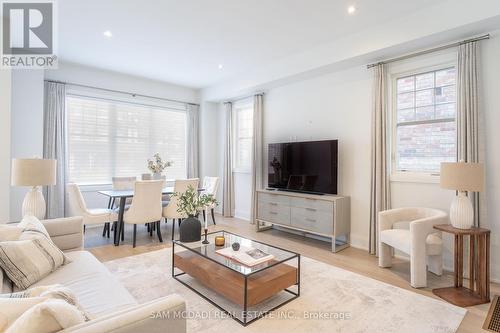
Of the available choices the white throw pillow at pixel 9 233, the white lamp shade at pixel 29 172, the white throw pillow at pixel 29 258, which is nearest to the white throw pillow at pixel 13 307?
the white throw pillow at pixel 29 258

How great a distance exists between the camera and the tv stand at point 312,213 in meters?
4.02

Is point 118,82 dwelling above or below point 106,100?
above

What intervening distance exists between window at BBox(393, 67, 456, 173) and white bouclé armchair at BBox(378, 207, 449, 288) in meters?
0.70

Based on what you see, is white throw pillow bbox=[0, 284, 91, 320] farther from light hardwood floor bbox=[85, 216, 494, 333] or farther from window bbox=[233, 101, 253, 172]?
window bbox=[233, 101, 253, 172]

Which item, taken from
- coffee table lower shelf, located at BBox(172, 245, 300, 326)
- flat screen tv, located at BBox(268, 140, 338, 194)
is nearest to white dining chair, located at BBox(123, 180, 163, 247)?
coffee table lower shelf, located at BBox(172, 245, 300, 326)

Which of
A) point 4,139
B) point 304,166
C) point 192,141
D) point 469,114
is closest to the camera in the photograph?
point 469,114

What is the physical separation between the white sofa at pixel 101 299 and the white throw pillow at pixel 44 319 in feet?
0.12

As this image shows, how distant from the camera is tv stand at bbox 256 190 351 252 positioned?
13.2 feet

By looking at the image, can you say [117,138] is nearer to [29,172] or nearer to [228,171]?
[228,171]

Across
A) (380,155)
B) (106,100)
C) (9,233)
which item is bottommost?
(9,233)

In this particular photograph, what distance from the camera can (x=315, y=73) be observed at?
15.0 ft

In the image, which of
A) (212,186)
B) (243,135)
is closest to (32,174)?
(212,186)

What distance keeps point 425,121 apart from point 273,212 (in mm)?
2663

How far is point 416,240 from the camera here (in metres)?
2.83
